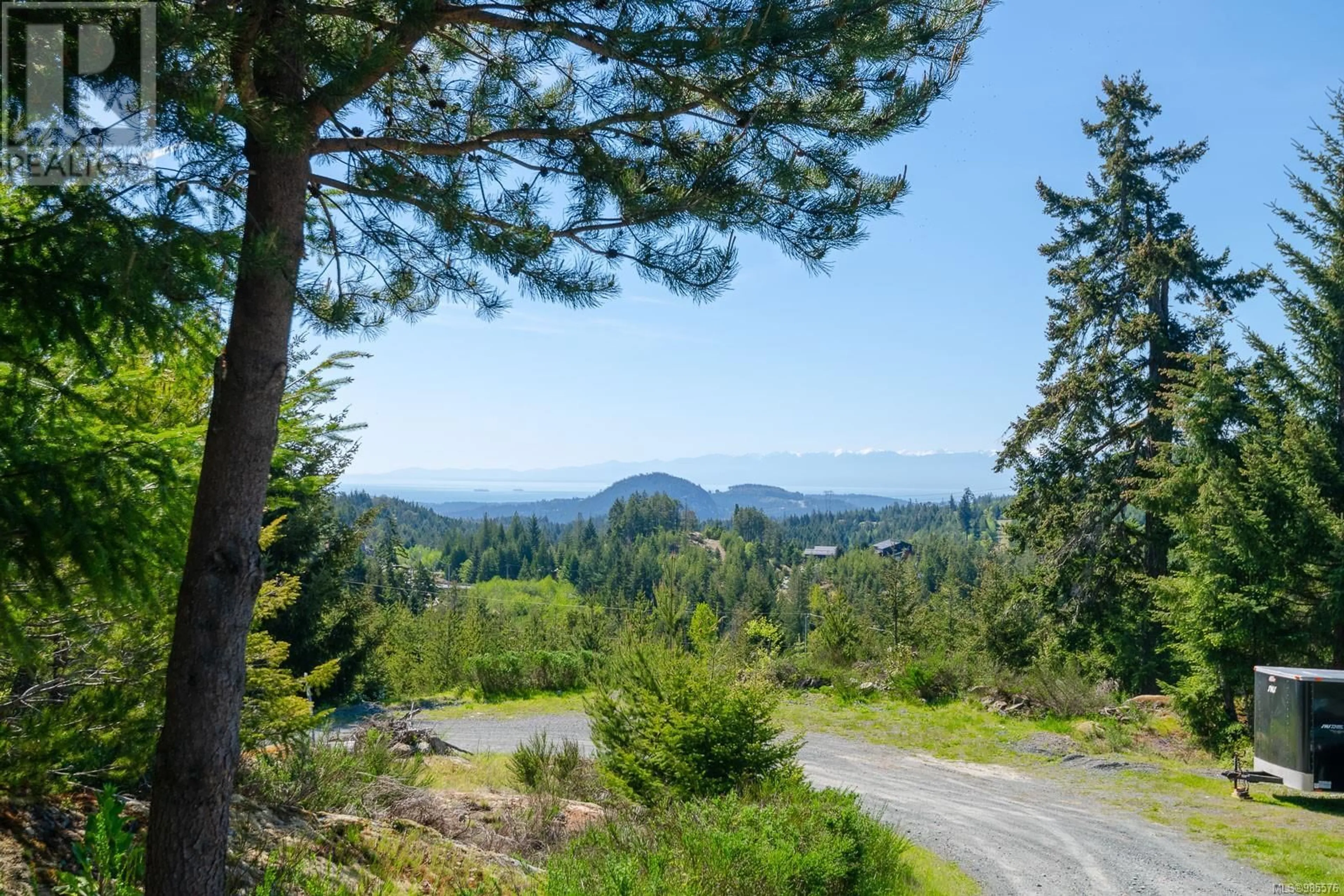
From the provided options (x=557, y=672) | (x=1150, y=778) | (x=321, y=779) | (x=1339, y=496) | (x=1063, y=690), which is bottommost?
(x=557, y=672)

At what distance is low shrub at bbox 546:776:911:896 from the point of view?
3.92 meters

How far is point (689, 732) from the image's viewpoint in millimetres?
6535

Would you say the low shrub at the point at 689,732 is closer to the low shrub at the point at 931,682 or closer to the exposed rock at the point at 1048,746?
the exposed rock at the point at 1048,746

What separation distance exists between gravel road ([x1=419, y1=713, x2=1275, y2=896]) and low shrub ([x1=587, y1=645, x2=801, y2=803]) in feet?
5.21

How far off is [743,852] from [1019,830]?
15.8ft

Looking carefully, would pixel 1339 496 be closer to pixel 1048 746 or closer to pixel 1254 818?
pixel 1254 818

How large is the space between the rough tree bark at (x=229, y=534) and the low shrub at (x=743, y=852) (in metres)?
1.56

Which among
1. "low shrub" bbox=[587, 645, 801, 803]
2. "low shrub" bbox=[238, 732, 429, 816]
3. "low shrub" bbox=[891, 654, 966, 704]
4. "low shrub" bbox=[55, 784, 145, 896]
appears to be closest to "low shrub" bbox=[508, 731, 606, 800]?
"low shrub" bbox=[587, 645, 801, 803]

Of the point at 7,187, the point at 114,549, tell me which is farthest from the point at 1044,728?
the point at 7,187

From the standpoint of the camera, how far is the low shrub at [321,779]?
5.42 meters

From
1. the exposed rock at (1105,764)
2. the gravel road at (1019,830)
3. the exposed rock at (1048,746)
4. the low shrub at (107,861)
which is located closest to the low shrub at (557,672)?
the gravel road at (1019,830)

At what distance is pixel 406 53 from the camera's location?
328 cm

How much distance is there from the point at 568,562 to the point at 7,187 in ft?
346

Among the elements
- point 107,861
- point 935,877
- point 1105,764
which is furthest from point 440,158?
point 1105,764
